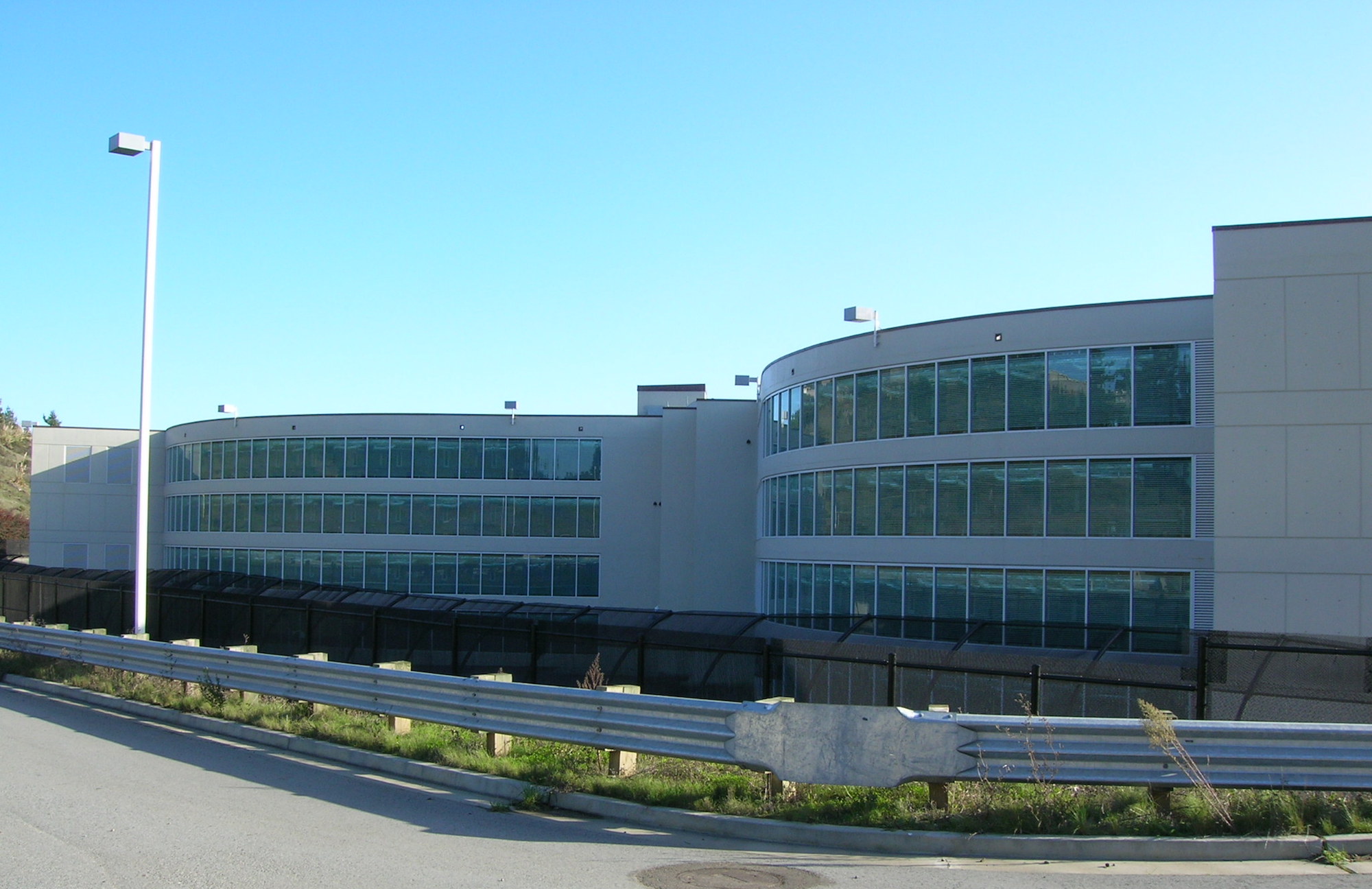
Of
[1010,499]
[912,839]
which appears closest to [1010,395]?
→ [1010,499]

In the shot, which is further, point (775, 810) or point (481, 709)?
point (481, 709)

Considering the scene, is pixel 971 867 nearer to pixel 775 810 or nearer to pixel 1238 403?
pixel 775 810

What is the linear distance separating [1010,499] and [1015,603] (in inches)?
83.7

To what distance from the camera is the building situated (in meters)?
19.6

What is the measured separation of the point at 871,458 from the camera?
27.1 m

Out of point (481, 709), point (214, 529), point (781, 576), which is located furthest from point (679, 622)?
point (214, 529)

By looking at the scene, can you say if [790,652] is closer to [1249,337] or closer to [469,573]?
[1249,337]

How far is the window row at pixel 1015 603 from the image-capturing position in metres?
22.2

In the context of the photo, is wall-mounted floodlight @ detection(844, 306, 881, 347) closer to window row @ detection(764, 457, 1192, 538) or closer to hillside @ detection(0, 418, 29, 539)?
window row @ detection(764, 457, 1192, 538)

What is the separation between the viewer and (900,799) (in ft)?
27.9

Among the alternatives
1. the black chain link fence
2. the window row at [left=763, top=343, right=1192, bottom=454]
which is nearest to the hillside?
the black chain link fence

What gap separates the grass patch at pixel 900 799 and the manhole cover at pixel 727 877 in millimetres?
1085

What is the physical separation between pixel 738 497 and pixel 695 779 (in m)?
28.4

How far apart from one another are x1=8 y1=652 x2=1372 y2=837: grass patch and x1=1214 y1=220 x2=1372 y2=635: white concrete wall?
12.7 meters
